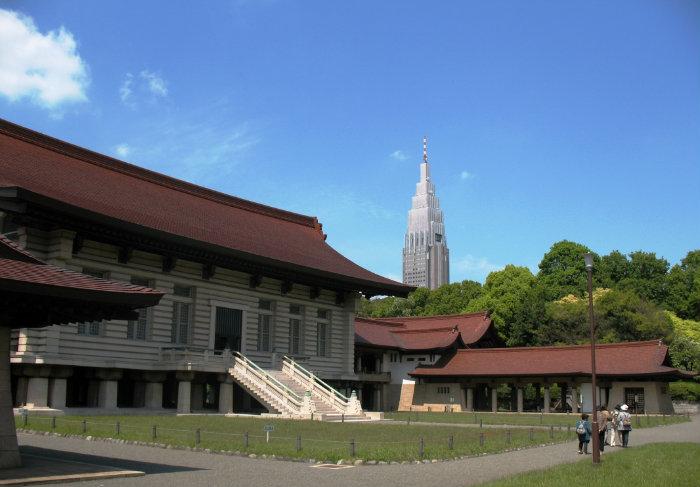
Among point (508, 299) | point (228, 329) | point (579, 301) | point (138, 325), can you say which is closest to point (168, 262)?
point (138, 325)

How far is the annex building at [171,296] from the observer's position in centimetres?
2898

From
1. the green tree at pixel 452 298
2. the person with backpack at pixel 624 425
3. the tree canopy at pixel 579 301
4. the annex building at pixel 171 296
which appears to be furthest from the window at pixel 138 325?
the green tree at pixel 452 298

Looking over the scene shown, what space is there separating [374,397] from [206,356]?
2449 centimetres

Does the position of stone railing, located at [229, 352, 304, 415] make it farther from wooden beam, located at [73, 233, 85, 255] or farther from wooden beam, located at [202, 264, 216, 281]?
wooden beam, located at [73, 233, 85, 255]

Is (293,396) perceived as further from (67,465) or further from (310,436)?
(67,465)

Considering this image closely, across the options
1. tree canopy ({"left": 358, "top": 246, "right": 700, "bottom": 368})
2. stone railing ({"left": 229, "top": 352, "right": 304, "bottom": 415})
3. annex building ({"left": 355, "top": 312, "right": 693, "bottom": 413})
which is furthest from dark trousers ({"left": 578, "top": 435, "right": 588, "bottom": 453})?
tree canopy ({"left": 358, "top": 246, "right": 700, "bottom": 368})

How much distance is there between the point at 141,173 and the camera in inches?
1593

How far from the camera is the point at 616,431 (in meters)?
24.3

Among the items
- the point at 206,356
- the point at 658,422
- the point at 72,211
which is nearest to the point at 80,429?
the point at 72,211

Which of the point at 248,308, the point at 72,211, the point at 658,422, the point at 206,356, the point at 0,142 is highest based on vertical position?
the point at 0,142

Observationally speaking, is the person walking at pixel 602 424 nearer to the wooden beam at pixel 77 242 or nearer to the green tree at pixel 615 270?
the wooden beam at pixel 77 242

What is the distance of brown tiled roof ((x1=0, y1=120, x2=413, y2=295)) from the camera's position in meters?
31.8

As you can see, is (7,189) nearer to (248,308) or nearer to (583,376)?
(248,308)

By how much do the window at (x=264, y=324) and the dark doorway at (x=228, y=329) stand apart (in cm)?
175
